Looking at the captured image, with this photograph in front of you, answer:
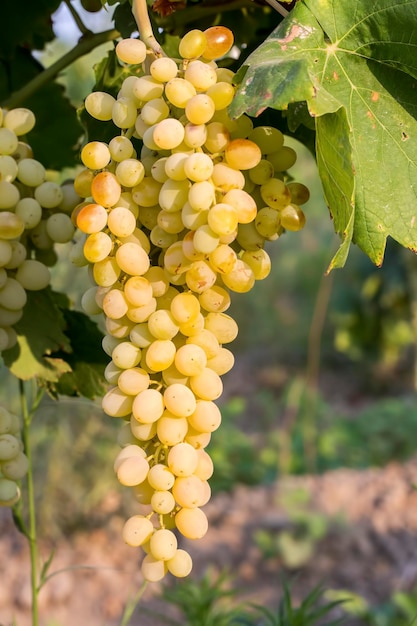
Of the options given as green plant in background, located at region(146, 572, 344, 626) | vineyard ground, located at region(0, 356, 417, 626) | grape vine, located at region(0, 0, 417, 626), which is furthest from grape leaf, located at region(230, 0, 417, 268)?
vineyard ground, located at region(0, 356, 417, 626)

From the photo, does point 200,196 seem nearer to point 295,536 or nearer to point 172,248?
point 172,248

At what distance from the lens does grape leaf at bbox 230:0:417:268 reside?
0.49m

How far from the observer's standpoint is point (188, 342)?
52 centimetres

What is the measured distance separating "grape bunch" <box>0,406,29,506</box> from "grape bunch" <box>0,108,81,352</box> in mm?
70

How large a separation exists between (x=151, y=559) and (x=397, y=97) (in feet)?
1.19

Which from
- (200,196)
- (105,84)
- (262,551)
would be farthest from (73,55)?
(262,551)

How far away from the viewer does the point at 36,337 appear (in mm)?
726

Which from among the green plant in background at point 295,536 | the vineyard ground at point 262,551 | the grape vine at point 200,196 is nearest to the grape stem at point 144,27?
the grape vine at point 200,196

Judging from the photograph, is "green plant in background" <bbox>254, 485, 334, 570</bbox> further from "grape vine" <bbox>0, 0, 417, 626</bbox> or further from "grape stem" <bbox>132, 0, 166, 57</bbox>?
"grape stem" <bbox>132, 0, 166, 57</bbox>

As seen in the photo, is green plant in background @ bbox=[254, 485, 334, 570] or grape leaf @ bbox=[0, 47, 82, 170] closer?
grape leaf @ bbox=[0, 47, 82, 170]

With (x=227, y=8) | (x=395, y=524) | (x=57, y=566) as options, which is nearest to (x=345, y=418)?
(x=395, y=524)

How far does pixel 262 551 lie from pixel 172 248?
248 cm

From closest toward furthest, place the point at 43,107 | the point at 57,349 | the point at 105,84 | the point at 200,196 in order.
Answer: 1. the point at 200,196
2. the point at 105,84
3. the point at 57,349
4. the point at 43,107

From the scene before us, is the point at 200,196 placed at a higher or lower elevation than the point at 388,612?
higher
